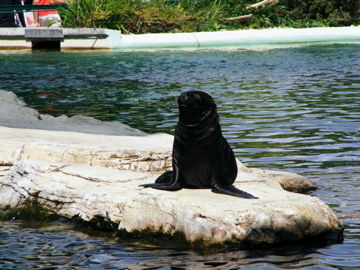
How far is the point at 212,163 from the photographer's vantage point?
5.95m

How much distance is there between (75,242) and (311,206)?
1.83m

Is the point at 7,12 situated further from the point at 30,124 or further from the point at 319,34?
the point at 30,124

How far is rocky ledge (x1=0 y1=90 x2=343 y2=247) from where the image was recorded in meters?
5.45

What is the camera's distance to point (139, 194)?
593cm

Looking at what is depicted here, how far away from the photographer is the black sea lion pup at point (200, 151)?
5.87m

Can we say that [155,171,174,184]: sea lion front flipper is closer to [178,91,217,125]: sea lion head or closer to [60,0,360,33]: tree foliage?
[178,91,217,125]: sea lion head

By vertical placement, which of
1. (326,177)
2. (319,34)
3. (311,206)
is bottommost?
(319,34)

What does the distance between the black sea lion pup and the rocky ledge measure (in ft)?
0.34

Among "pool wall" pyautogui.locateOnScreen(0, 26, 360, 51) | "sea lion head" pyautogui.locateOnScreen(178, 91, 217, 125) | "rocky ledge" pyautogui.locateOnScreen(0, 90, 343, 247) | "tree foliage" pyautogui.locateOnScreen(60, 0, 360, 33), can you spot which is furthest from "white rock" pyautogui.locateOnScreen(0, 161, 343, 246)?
"tree foliage" pyautogui.locateOnScreen(60, 0, 360, 33)

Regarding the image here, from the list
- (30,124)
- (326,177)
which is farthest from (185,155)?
(30,124)

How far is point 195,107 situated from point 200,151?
14.2 inches

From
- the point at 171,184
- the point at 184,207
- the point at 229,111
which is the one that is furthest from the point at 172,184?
the point at 229,111

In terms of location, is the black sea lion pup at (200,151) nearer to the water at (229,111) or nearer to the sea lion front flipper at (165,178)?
the sea lion front flipper at (165,178)

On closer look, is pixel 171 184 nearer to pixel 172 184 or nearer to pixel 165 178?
pixel 172 184
